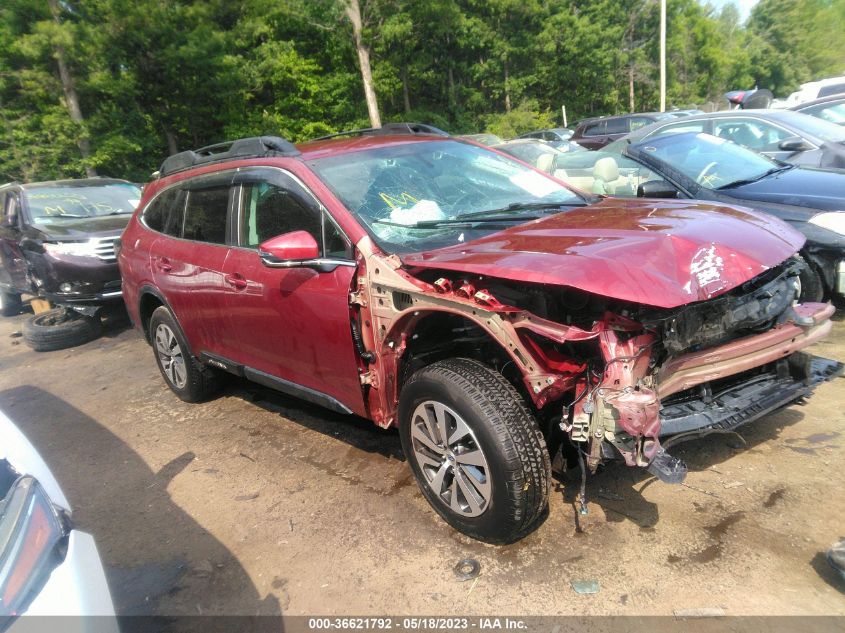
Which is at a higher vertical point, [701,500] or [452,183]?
[452,183]

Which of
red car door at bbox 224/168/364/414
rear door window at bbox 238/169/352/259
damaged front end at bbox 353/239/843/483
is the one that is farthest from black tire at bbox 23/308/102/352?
damaged front end at bbox 353/239/843/483

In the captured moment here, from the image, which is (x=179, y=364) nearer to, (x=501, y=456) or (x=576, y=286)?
(x=501, y=456)

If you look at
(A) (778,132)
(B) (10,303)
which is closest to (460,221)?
(A) (778,132)

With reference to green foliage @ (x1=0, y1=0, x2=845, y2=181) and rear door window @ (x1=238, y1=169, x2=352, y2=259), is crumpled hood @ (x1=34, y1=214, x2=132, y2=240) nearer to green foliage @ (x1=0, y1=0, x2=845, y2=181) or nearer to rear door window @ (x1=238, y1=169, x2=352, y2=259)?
rear door window @ (x1=238, y1=169, x2=352, y2=259)

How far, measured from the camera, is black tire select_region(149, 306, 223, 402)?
15.9ft

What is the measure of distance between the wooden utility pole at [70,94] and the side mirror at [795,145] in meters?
18.2

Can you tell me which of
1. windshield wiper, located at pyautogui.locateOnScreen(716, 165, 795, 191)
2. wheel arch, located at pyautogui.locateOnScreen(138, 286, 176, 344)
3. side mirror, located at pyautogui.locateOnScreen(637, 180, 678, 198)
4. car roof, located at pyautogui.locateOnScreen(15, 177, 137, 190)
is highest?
car roof, located at pyautogui.locateOnScreen(15, 177, 137, 190)

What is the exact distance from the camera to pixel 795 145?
6.14m

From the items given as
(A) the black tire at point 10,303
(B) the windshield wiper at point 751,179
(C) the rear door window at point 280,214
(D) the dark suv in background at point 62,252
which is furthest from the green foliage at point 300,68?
(B) the windshield wiper at point 751,179

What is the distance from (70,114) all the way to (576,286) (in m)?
20.0

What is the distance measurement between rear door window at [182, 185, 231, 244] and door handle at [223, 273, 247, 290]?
0.91ft

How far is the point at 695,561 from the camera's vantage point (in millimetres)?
2566

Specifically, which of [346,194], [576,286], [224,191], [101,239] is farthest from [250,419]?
[101,239]

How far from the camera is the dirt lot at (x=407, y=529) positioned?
8.19ft
